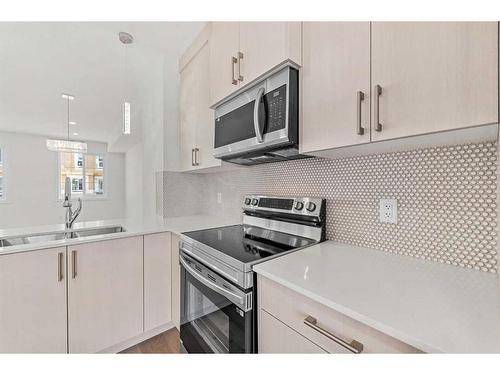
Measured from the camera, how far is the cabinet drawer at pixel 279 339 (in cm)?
74

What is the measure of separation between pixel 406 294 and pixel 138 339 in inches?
72.7

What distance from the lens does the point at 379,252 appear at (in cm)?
110

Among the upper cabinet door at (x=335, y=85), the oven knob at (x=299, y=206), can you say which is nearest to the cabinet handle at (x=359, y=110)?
the upper cabinet door at (x=335, y=85)

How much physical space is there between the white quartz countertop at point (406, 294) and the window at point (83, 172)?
23.1ft

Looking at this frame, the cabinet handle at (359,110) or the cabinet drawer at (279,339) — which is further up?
the cabinet handle at (359,110)

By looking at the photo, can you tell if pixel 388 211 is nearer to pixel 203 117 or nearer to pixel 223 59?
pixel 223 59

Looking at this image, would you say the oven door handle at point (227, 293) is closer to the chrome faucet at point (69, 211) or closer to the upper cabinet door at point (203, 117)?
the upper cabinet door at point (203, 117)

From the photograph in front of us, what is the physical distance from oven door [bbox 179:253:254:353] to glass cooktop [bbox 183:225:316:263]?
131mm

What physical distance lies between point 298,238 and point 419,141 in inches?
31.2
